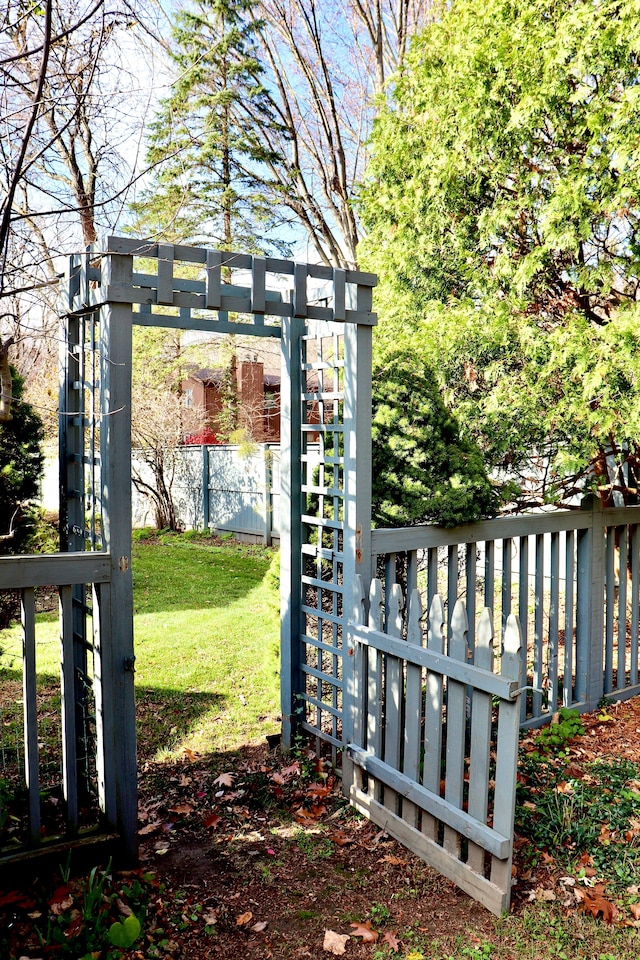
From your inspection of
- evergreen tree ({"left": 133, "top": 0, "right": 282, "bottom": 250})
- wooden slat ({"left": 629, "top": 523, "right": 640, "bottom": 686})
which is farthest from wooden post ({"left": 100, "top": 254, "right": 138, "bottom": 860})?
evergreen tree ({"left": 133, "top": 0, "right": 282, "bottom": 250})

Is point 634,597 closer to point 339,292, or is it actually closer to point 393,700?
point 393,700

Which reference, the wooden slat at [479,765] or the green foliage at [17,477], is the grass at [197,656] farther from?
the wooden slat at [479,765]

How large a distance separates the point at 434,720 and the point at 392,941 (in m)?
0.82

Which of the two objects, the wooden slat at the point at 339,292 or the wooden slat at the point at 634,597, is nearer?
the wooden slat at the point at 339,292

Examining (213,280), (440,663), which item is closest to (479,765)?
(440,663)

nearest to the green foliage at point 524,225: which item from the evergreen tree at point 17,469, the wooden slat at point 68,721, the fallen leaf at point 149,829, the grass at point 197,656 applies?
the grass at point 197,656

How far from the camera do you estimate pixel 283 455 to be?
4.01 m

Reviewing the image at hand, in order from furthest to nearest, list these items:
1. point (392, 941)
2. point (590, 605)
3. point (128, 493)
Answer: point (590, 605) < point (128, 493) < point (392, 941)

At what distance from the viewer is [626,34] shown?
340 cm

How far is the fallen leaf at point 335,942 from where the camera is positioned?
2.37 metres

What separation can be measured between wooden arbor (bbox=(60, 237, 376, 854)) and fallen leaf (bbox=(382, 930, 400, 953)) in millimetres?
1103

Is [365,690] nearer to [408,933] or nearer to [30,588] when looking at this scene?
[408,933]

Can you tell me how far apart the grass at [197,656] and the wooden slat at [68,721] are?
725mm


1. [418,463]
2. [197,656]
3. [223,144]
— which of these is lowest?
[197,656]
